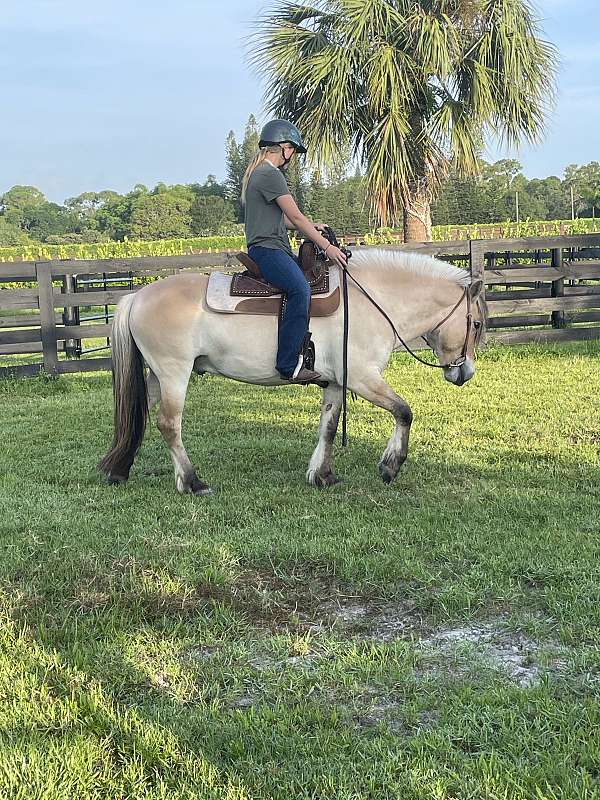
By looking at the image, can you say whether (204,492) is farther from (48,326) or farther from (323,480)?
(48,326)

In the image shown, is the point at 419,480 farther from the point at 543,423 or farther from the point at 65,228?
the point at 65,228

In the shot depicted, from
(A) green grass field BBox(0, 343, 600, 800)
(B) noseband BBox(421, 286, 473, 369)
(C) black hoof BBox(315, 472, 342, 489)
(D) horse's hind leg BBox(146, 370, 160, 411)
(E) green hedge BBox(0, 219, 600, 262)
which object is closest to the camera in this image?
(A) green grass field BBox(0, 343, 600, 800)

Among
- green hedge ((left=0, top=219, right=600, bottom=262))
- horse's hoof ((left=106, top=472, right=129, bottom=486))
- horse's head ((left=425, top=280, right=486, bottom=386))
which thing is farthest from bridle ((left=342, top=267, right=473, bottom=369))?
green hedge ((left=0, top=219, right=600, bottom=262))

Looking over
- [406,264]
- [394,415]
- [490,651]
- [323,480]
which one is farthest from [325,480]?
[490,651]

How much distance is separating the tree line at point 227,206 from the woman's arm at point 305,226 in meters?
35.1

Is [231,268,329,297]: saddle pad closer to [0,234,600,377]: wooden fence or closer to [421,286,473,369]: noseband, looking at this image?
[421,286,473,369]: noseband

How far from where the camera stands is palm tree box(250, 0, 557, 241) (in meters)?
14.7

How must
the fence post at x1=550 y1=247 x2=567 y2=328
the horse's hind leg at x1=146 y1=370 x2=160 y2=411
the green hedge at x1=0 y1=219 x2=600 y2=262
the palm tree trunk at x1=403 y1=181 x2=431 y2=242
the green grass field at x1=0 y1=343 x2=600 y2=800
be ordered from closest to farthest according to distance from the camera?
the green grass field at x1=0 y1=343 x2=600 y2=800
the horse's hind leg at x1=146 y1=370 x2=160 y2=411
the fence post at x1=550 y1=247 x2=567 y2=328
the palm tree trunk at x1=403 y1=181 x2=431 y2=242
the green hedge at x1=0 y1=219 x2=600 y2=262

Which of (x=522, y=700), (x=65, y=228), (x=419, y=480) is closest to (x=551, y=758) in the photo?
(x=522, y=700)

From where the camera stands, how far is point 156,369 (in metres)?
5.89

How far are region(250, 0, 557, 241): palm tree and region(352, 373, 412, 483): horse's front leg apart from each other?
10.0 metres

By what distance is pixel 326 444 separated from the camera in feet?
19.4

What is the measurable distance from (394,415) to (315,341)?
811mm

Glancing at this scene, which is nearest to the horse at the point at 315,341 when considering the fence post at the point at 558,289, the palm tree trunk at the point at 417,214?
the fence post at the point at 558,289
